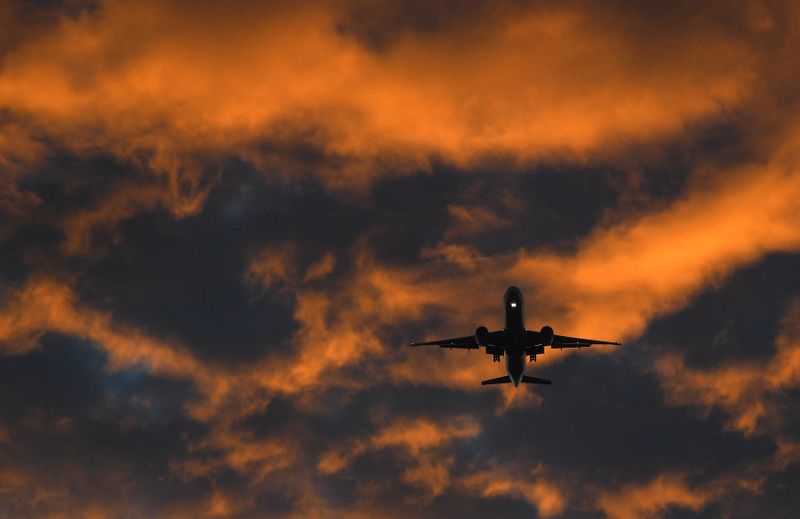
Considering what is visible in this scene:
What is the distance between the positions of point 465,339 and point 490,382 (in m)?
10.9

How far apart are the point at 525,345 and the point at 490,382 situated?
1779 centimetres

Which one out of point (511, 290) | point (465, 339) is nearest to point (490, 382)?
point (465, 339)

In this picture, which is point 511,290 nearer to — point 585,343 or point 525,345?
point 525,345

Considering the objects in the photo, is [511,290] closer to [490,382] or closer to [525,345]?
[525,345]

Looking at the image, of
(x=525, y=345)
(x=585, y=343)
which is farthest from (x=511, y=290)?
(x=585, y=343)

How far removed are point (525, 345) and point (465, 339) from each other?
37.8 ft

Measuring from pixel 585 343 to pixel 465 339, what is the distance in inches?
670

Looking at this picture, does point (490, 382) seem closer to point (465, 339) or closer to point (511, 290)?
point (465, 339)

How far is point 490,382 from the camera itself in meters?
165

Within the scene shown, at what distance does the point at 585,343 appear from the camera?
158 m

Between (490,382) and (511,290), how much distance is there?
79.5ft

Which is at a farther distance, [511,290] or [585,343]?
[585,343]

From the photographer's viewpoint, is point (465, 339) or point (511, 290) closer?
point (511, 290)

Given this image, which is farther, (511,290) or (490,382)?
(490,382)
